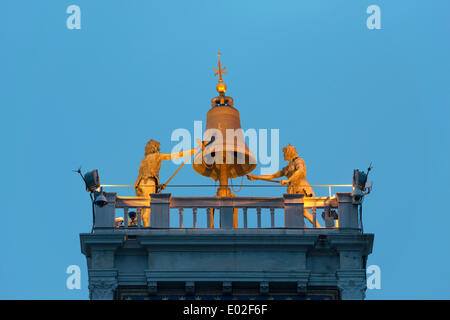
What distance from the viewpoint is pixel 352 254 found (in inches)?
2689

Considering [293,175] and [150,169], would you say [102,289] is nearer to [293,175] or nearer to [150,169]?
[150,169]

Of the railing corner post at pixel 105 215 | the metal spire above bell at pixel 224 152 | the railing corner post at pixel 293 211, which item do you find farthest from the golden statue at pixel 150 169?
the railing corner post at pixel 293 211

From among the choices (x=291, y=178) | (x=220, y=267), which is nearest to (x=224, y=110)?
(x=291, y=178)

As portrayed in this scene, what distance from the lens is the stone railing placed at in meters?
69.2

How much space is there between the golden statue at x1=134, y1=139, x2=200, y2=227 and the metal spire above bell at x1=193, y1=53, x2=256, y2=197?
28.5 inches

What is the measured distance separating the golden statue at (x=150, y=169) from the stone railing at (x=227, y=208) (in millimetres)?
1535

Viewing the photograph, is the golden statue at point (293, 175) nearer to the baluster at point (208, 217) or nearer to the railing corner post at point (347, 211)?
the railing corner post at point (347, 211)

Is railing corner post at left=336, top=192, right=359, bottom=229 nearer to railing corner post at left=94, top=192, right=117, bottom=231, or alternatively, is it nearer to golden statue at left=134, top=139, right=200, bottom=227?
golden statue at left=134, top=139, right=200, bottom=227

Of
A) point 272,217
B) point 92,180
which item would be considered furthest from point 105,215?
point 272,217

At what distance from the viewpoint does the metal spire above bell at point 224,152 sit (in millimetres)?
73750

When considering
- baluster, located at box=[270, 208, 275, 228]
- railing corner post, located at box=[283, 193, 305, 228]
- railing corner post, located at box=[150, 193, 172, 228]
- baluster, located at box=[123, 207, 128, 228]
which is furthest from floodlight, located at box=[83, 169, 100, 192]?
railing corner post, located at box=[283, 193, 305, 228]
